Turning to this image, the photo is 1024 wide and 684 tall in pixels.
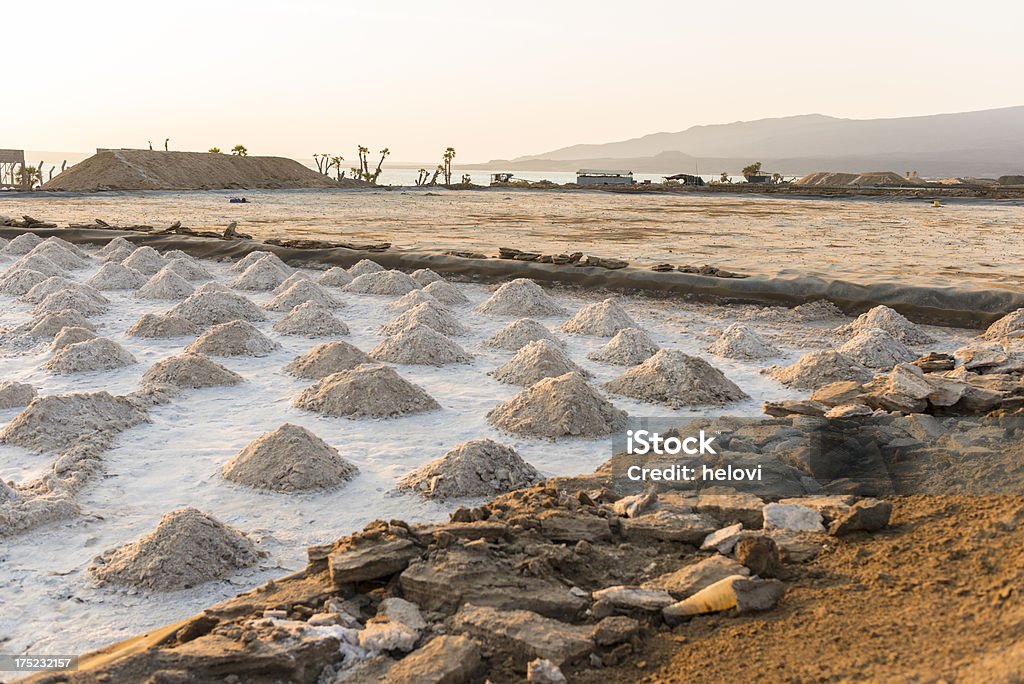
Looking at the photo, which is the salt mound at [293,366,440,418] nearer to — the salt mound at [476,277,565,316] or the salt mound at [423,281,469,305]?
the salt mound at [476,277,565,316]

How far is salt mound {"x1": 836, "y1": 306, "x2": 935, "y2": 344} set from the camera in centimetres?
627

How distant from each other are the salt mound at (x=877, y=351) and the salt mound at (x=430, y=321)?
9.52 ft

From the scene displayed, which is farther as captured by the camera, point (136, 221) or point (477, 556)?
point (136, 221)

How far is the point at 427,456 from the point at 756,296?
15.6 feet

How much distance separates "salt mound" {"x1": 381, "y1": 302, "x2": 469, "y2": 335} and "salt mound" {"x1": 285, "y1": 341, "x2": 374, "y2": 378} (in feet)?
3.22

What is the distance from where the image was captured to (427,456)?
3.86 meters

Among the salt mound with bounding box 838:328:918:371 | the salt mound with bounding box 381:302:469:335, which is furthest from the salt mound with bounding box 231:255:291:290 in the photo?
the salt mound with bounding box 838:328:918:371

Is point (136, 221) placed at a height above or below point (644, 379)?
above

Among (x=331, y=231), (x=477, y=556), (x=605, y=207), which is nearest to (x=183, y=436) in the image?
(x=477, y=556)

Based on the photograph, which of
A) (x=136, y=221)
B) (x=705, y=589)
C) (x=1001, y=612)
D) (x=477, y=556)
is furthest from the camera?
(x=136, y=221)

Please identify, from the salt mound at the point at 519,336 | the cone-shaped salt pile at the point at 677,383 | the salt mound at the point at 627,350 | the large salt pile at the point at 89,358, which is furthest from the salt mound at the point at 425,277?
the cone-shaped salt pile at the point at 677,383

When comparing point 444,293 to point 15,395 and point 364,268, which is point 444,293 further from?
point 15,395

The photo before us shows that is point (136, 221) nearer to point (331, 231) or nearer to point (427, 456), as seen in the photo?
point (331, 231)

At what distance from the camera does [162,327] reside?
6.44m
